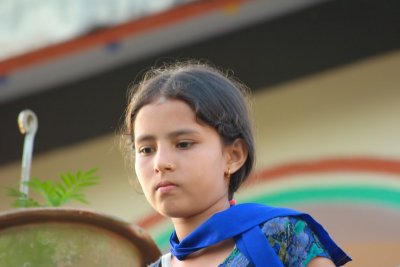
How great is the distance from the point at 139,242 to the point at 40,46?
232 centimetres

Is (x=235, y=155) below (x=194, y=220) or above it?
above

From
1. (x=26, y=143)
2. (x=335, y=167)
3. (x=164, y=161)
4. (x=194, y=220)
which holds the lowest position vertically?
(x=194, y=220)

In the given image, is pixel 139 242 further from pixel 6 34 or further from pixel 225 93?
pixel 6 34

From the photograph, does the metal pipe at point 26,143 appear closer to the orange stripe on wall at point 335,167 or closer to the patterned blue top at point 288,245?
the patterned blue top at point 288,245

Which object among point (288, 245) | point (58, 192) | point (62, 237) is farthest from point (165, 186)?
point (58, 192)

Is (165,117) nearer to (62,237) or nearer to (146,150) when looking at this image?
(146,150)

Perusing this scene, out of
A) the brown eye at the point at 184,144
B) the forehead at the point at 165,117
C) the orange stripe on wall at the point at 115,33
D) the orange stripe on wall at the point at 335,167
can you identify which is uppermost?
the orange stripe on wall at the point at 115,33

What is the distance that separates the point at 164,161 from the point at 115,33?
2455 mm

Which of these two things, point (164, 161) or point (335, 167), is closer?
point (164, 161)

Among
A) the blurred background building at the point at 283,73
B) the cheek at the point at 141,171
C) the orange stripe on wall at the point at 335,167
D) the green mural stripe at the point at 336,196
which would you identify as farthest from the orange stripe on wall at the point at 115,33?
the cheek at the point at 141,171

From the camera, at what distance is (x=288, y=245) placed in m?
2.09

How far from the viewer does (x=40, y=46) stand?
4617 mm

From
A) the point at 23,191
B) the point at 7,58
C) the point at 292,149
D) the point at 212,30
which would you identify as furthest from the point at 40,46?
the point at 23,191

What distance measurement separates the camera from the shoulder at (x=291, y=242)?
2074mm
